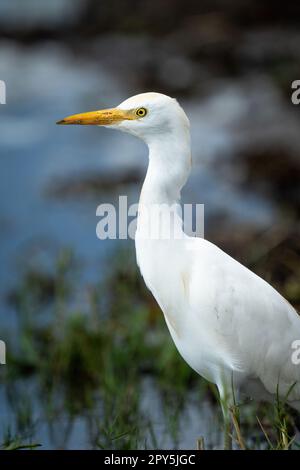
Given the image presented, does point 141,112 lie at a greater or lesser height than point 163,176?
greater

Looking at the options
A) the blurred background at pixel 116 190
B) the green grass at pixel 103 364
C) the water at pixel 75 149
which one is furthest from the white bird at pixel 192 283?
the water at pixel 75 149

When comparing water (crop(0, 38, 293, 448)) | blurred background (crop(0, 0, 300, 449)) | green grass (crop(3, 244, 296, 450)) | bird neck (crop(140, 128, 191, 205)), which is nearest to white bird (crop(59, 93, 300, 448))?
bird neck (crop(140, 128, 191, 205))

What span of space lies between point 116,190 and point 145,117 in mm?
3388

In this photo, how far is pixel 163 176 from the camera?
98.6 inches

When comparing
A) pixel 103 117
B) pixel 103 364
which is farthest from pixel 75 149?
pixel 103 117

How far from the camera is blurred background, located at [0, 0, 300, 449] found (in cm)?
349

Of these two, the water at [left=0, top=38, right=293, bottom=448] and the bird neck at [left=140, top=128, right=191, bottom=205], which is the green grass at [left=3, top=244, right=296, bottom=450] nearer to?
the water at [left=0, top=38, right=293, bottom=448]

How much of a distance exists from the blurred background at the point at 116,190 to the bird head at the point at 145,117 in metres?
0.76

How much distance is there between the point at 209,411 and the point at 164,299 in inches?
38.7

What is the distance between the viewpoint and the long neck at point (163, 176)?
2.50m

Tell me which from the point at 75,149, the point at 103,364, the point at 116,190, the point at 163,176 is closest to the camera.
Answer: the point at 163,176

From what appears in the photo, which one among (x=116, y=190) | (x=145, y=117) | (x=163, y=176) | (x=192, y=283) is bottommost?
(x=192, y=283)

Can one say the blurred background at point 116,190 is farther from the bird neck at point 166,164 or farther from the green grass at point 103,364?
the bird neck at point 166,164

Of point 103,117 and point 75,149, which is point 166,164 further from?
point 75,149
